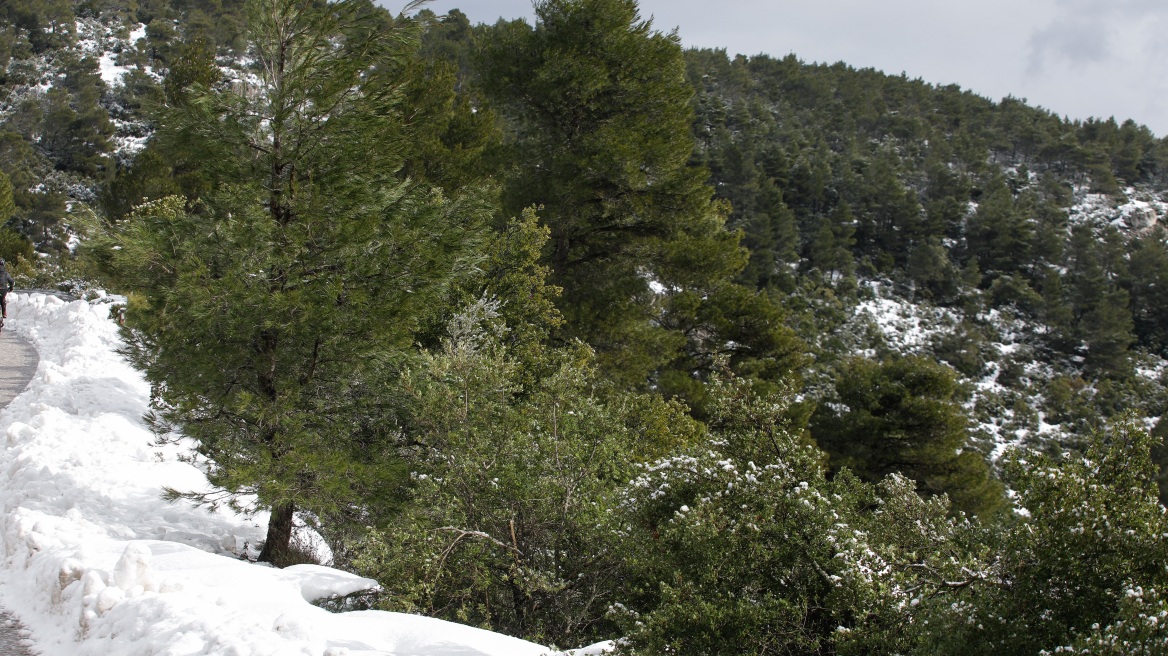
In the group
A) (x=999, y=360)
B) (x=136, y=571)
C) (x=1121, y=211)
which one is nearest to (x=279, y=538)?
(x=136, y=571)

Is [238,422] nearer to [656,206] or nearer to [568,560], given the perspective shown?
[568,560]

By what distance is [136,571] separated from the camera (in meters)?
5.06

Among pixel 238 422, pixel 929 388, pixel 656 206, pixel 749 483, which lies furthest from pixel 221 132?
pixel 929 388

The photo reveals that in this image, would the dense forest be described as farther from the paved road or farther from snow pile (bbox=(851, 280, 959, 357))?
snow pile (bbox=(851, 280, 959, 357))

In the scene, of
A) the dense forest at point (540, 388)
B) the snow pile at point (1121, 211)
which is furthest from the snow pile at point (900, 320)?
the dense forest at point (540, 388)

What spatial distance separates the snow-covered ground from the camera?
449 centimetres

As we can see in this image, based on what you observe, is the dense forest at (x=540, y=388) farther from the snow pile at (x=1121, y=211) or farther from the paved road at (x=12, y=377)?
the snow pile at (x=1121, y=211)

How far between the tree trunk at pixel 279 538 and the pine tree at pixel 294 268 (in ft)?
0.05

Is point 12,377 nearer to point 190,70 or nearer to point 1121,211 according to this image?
point 190,70

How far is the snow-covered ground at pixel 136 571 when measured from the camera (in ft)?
14.7

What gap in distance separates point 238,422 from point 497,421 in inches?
93.7

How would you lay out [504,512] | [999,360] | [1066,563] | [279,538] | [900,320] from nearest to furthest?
1. [1066,563]
2. [504,512]
3. [279,538]
4. [999,360]
5. [900,320]

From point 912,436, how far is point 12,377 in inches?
820

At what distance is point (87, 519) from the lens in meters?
7.09
